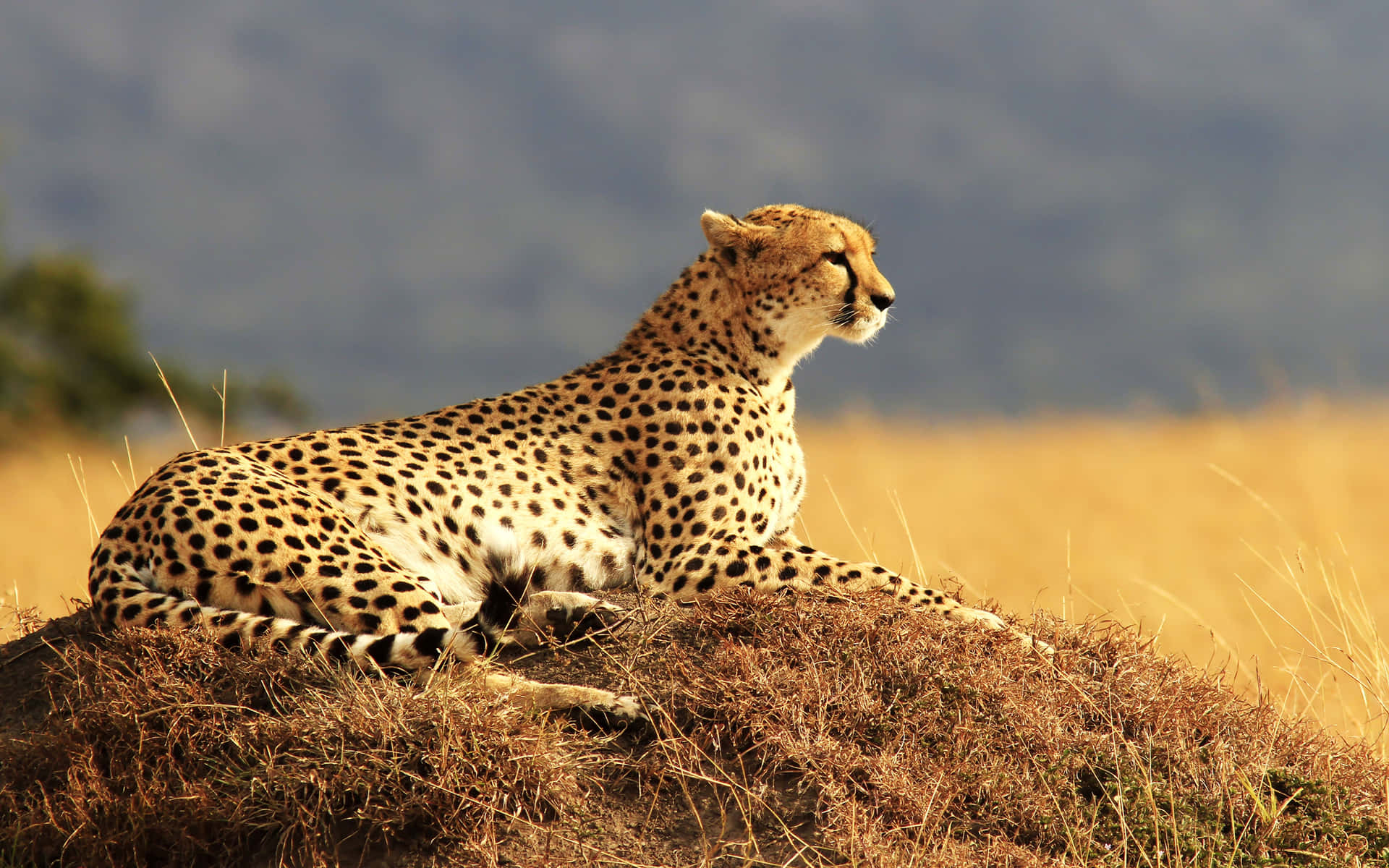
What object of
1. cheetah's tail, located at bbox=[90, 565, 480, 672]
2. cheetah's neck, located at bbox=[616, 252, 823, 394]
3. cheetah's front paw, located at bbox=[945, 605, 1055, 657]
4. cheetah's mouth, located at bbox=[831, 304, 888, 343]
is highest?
cheetah's mouth, located at bbox=[831, 304, 888, 343]

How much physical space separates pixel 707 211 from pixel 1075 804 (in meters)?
2.67

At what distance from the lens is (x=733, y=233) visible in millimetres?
4930

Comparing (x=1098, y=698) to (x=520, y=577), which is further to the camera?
(x=1098, y=698)

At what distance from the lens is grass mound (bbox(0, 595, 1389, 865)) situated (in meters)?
3.08

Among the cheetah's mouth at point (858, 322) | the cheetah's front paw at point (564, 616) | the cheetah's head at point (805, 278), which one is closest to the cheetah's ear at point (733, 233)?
the cheetah's head at point (805, 278)

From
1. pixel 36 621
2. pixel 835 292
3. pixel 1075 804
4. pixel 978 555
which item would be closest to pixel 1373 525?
pixel 978 555

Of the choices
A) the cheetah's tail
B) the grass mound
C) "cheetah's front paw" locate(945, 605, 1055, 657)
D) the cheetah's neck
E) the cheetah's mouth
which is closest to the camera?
the grass mound

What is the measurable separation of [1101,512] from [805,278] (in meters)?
11.1

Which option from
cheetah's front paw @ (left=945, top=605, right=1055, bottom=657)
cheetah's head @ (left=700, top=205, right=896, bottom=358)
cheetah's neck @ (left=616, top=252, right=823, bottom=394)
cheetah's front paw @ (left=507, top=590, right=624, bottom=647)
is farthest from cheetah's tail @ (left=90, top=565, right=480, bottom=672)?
A: cheetah's head @ (left=700, top=205, right=896, bottom=358)

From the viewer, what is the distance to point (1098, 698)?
3.75 meters

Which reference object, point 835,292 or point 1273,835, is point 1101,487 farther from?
point 1273,835

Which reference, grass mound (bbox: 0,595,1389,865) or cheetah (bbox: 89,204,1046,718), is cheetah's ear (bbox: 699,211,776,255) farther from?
grass mound (bbox: 0,595,1389,865)

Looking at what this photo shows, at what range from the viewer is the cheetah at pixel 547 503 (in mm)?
3531

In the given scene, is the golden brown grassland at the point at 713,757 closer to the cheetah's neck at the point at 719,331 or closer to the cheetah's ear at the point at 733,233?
the cheetah's neck at the point at 719,331
